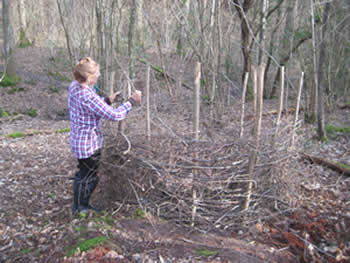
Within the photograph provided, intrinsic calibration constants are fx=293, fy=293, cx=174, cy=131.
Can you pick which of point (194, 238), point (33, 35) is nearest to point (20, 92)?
point (33, 35)

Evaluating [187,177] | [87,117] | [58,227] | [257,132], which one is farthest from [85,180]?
[257,132]

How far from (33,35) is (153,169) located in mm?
15772

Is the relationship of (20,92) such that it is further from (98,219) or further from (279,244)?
(279,244)

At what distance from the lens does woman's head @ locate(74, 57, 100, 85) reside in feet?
9.61

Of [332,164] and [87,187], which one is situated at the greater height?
[87,187]

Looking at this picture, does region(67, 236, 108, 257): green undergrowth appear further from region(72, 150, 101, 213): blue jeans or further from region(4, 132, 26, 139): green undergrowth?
region(4, 132, 26, 139): green undergrowth

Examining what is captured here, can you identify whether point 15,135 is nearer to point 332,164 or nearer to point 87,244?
point 87,244

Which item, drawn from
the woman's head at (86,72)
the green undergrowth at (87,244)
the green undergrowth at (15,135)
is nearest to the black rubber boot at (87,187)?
the green undergrowth at (87,244)

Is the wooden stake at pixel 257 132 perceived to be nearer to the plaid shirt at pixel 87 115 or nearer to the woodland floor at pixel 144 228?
the woodland floor at pixel 144 228

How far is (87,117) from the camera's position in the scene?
3051 millimetres

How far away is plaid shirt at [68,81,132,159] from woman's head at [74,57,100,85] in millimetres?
71

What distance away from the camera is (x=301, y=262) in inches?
117

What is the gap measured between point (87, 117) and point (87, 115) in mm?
22

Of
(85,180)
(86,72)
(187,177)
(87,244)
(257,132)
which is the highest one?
(86,72)
